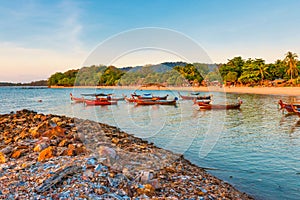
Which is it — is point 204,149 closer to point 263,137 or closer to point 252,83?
point 263,137

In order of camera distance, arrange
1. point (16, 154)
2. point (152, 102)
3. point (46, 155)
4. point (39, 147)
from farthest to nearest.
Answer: point (152, 102)
point (39, 147)
point (16, 154)
point (46, 155)

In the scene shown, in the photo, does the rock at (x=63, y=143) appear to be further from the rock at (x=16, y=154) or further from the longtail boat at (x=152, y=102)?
the longtail boat at (x=152, y=102)

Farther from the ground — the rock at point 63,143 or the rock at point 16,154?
the rock at point 63,143

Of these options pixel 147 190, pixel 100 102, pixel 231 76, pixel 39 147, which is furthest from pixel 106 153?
pixel 231 76

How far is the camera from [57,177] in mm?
5168

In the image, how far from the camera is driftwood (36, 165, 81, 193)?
15.9 ft

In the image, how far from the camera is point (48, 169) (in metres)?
5.81

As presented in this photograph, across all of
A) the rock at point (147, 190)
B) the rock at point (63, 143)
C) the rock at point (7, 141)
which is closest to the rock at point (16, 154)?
the rock at point (63, 143)

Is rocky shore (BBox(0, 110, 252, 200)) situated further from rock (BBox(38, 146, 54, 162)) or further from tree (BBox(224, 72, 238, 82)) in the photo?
tree (BBox(224, 72, 238, 82))

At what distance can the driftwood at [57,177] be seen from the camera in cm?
485

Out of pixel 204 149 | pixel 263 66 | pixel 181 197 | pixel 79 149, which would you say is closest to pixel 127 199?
pixel 181 197

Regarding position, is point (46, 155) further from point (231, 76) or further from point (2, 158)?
point (231, 76)

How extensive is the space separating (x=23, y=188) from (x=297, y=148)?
1236 centimetres

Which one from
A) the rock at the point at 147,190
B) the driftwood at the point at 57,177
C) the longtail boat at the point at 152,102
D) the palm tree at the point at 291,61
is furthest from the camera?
the palm tree at the point at 291,61
